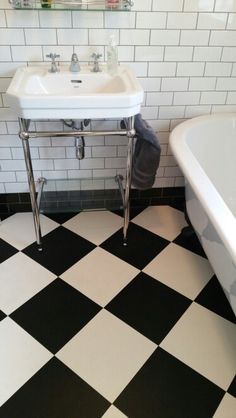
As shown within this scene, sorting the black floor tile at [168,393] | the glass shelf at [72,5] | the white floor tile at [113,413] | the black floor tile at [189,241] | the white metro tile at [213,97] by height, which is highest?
the glass shelf at [72,5]

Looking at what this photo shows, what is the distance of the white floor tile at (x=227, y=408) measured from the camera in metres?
1.17

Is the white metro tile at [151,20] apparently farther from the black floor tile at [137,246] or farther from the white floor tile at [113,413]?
the white floor tile at [113,413]

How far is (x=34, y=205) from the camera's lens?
5.63ft

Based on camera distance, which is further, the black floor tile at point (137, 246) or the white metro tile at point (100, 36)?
the black floor tile at point (137, 246)

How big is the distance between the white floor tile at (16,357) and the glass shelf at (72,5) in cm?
140

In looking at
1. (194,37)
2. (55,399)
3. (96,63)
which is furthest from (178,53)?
(55,399)

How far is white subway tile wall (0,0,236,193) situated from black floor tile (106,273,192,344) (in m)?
0.77

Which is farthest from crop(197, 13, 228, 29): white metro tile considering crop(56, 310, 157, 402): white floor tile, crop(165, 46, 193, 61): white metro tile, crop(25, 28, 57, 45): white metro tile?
crop(56, 310, 157, 402): white floor tile

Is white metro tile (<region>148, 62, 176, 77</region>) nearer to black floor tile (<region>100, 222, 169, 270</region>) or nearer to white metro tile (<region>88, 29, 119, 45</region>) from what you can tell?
white metro tile (<region>88, 29, 119, 45</region>)

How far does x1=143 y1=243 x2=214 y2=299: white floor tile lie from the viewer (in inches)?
65.3

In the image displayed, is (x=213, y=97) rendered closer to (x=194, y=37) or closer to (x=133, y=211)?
(x=194, y=37)

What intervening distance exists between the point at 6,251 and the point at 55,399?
870 mm

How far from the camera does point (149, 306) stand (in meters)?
1.56

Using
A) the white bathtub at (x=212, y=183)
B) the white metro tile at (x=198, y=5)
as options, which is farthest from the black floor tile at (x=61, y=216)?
the white metro tile at (x=198, y=5)
